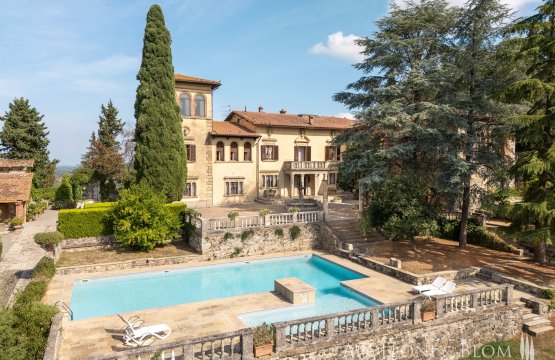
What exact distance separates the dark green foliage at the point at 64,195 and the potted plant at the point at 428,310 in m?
35.7

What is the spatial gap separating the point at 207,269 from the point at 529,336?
1575cm

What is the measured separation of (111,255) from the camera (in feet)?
72.2

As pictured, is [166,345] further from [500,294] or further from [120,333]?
[500,294]

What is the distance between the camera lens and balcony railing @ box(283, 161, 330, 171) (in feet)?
129

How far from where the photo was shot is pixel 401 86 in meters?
23.4

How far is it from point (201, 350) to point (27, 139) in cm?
4451

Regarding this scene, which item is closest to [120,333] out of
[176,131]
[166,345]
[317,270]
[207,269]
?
[166,345]

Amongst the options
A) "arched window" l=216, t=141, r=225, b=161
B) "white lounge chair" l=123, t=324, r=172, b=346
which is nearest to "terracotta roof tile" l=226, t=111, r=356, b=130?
"arched window" l=216, t=141, r=225, b=161

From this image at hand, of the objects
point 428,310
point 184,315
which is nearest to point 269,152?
point 184,315

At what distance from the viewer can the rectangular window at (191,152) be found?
34406 mm

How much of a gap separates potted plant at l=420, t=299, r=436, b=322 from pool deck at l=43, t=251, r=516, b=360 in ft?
6.68

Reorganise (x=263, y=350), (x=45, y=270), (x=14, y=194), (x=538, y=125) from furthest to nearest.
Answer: (x=14, y=194) → (x=45, y=270) → (x=538, y=125) → (x=263, y=350)

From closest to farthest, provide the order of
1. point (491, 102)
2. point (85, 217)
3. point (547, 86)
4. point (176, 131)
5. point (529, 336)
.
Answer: point (529, 336) → point (547, 86) → point (491, 102) → point (85, 217) → point (176, 131)

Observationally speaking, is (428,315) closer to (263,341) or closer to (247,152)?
(263,341)
